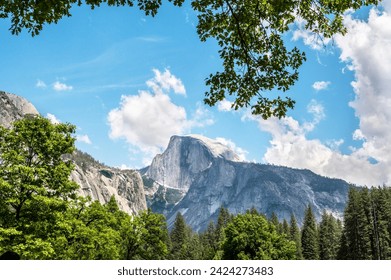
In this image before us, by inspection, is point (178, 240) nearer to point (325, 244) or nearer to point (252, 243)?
point (325, 244)

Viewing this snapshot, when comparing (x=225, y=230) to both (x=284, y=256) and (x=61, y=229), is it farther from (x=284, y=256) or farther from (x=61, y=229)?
(x=61, y=229)

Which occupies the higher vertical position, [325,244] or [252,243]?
[325,244]

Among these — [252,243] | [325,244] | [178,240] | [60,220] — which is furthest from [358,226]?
[60,220]

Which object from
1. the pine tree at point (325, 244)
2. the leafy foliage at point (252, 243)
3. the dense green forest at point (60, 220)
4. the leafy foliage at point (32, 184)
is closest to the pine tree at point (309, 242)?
the pine tree at point (325, 244)

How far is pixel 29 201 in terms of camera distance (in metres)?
20.3

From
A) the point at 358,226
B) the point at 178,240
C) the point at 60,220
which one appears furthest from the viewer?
the point at 178,240

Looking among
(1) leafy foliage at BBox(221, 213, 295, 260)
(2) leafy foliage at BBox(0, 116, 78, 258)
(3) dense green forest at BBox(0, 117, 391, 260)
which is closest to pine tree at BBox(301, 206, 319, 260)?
(3) dense green forest at BBox(0, 117, 391, 260)

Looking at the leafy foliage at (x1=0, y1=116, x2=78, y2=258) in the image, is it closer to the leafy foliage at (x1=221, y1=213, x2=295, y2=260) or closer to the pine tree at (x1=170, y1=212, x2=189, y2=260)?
the leafy foliage at (x1=221, y1=213, x2=295, y2=260)

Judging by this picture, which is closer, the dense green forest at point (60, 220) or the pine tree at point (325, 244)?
the dense green forest at point (60, 220)

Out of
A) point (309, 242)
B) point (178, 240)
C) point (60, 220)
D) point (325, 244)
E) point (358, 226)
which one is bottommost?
point (60, 220)

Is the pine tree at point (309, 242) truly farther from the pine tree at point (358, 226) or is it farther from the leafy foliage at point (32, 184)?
the leafy foliage at point (32, 184)

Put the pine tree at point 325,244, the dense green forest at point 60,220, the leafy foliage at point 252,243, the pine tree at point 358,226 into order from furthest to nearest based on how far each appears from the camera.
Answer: the pine tree at point 325,244 < the pine tree at point 358,226 < the leafy foliage at point 252,243 < the dense green forest at point 60,220

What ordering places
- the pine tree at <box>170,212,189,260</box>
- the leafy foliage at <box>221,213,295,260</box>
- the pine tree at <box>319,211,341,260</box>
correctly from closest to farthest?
the leafy foliage at <box>221,213,295,260</box> < the pine tree at <box>319,211,341,260</box> < the pine tree at <box>170,212,189,260</box>
